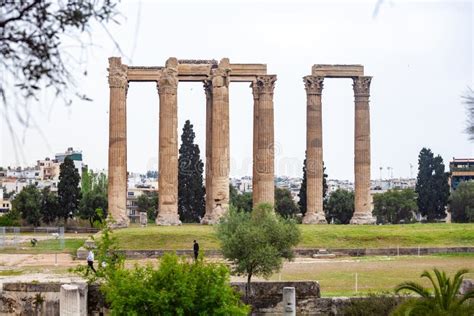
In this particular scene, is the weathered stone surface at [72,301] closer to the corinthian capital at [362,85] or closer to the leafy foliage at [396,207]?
the corinthian capital at [362,85]

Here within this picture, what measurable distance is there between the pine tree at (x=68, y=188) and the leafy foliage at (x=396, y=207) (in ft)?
127

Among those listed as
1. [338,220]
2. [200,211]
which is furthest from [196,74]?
[338,220]

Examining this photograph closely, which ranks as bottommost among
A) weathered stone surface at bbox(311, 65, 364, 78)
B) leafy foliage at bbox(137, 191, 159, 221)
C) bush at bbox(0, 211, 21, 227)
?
bush at bbox(0, 211, 21, 227)

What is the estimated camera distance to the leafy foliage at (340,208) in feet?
264

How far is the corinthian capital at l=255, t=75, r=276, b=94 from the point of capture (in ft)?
167

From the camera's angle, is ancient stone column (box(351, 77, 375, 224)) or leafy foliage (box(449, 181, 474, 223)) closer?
ancient stone column (box(351, 77, 375, 224))

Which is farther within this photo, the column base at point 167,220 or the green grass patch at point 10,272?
the column base at point 167,220

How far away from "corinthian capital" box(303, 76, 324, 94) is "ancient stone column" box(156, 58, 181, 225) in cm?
835

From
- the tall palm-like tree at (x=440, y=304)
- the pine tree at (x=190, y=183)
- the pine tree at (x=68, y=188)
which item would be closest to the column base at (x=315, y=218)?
the pine tree at (x=190, y=183)

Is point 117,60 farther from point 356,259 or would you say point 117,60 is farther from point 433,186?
point 433,186

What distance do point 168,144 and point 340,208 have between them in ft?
116

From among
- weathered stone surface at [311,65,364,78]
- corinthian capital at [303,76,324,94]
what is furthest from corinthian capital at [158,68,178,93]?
weathered stone surface at [311,65,364,78]

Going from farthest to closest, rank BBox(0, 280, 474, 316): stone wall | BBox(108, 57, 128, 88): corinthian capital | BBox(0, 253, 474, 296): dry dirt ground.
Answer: BBox(108, 57, 128, 88): corinthian capital, BBox(0, 253, 474, 296): dry dirt ground, BBox(0, 280, 474, 316): stone wall

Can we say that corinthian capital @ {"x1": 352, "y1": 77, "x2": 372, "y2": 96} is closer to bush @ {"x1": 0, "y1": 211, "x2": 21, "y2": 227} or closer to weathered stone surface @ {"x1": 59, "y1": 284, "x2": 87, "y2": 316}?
bush @ {"x1": 0, "y1": 211, "x2": 21, "y2": 227}
